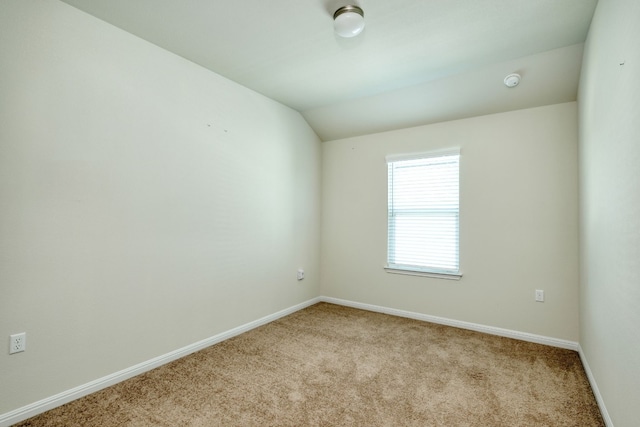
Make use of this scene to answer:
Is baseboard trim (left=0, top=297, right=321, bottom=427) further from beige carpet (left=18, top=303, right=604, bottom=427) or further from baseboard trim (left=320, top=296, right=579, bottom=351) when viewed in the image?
baseboard trim (left=320, top=296, right=579, bottom=351)

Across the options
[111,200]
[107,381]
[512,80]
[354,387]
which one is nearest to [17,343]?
[107,381]

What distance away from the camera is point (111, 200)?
2.18 m

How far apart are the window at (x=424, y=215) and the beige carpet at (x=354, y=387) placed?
0.82 meters

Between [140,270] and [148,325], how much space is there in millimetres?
431

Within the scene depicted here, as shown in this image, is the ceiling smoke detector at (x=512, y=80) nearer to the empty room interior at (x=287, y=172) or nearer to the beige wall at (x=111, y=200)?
the empty room interior at (x=287, y=172)

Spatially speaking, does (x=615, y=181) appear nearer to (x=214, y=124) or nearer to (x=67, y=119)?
(x=214, y=124)

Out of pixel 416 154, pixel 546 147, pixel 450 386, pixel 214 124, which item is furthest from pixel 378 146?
pixel 450 386

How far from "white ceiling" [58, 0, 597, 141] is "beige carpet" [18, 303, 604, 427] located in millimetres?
2319

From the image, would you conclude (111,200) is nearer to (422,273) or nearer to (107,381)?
(107,381)

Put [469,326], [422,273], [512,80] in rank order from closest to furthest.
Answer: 1. [512,80]
2. [469,326]
3. [422,273]

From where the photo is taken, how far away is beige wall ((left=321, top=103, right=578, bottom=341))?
9.25 ft

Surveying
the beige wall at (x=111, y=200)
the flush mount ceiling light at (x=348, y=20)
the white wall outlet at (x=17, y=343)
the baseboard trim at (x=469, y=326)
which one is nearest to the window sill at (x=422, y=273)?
the baseboard trim at (x=469, y=326)

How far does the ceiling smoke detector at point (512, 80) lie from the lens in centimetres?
270

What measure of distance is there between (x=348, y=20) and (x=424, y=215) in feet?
7.37
